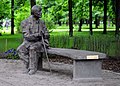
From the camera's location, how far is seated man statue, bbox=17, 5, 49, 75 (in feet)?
35.7

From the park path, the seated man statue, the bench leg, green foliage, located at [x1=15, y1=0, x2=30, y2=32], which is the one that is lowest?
the park path

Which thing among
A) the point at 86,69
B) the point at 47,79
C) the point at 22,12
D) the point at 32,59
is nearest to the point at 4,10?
the point at 22,12

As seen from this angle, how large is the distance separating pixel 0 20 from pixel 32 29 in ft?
91.9

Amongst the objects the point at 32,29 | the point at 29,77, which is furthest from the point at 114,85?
the point at 32,29

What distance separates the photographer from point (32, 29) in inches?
437

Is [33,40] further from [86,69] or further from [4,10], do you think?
[4,10]

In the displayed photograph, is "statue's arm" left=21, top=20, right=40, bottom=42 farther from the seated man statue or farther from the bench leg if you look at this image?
the bench leg

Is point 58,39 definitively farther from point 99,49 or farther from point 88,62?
point 88,62

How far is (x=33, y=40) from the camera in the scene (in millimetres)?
11031

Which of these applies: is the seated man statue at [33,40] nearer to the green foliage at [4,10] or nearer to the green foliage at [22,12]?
the green foliage at [4,10]

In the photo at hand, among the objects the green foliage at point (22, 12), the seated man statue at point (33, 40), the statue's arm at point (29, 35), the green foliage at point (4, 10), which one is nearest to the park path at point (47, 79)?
the seated man statue at point (33, 40)

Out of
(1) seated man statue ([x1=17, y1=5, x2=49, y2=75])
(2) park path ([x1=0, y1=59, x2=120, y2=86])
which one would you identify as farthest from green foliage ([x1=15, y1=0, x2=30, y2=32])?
(2) park path ([x1=0, y1=59, x2=120, y2=86])

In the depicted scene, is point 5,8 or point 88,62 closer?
point 88,62

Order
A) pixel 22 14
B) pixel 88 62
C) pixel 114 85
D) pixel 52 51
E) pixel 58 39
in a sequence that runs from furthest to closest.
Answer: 1. pixel 22 14
2. pixel 58 39
3. pixel 52 51
4. pixel 88 62
5. pixel 114 85
